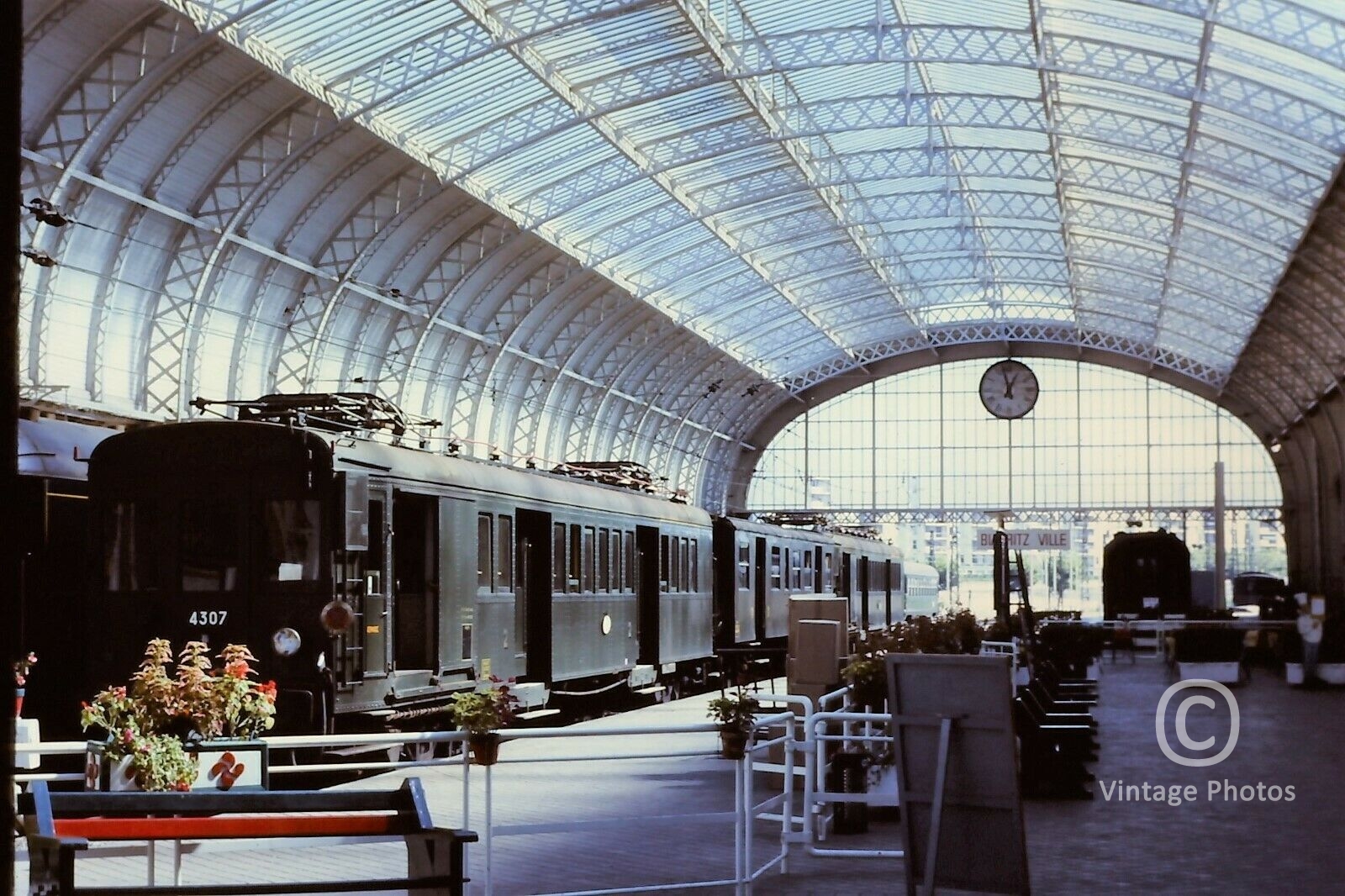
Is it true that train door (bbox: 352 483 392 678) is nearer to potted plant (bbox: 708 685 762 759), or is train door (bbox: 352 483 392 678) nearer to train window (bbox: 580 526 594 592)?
potted plant (bbox: 708 685 762 759)

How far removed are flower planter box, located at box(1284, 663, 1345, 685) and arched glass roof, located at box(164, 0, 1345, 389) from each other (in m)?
9.84

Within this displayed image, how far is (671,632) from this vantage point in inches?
1096

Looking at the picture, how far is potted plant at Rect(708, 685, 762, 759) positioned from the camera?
10195 millimetres

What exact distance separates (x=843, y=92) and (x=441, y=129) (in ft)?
33.7

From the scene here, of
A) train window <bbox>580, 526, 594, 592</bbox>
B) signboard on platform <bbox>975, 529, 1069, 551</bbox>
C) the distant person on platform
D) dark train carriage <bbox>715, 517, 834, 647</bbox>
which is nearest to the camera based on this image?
train window <bbox>580, 526, 594, 592</bbox>

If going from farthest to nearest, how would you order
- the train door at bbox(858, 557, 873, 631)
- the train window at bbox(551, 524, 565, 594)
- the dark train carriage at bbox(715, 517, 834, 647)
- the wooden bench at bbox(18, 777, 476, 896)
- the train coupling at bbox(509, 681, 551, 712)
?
1. the train door at bbox(858, 557, 873, 631)
2. the dark train carriage at bbox(715, 517, 834, 647)
3. the train window at bbox(551, 524, 565, 594)
4. the train coupling at bbox(509, 681, 551, 712)
5. the wooden bench at bbox(18, 777, 476, 896)

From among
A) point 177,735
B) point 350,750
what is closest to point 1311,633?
point 350,750

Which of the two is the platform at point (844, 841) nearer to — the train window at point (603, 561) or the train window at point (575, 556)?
the train window at point (575, 556)

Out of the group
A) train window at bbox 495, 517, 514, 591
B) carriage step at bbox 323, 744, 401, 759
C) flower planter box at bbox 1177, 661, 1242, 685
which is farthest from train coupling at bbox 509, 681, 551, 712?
flower planter box at bbox 1177, 661, 1242, 685

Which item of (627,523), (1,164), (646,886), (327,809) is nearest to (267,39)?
(627,523)

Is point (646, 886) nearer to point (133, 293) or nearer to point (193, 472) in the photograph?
point (193, 472)

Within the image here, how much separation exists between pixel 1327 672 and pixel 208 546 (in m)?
25.4

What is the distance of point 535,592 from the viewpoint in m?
21.4

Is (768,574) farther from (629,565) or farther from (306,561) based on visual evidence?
(306,561)
